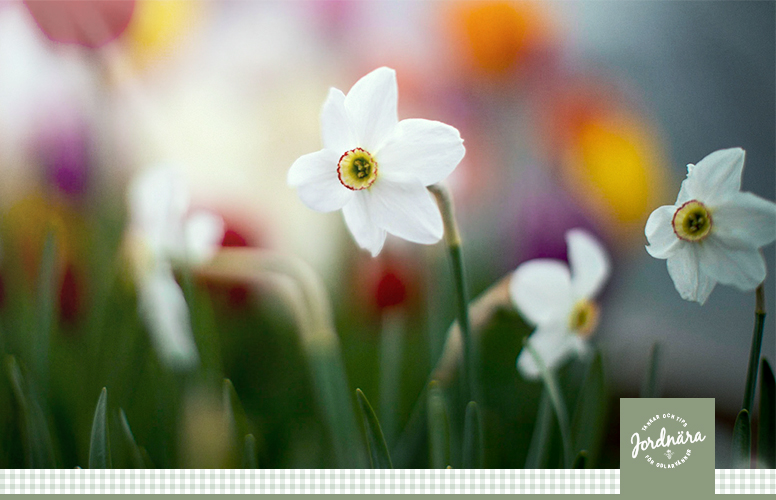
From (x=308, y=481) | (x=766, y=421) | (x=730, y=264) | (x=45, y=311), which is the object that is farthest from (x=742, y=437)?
(x=45, y=311)

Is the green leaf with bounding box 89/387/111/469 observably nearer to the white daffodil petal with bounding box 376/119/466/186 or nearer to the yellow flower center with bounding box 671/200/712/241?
the white daffodil petal with bounding box 376/119/466/186

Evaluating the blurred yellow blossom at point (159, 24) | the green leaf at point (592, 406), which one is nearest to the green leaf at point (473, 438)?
the green leaf at point (592, 406)

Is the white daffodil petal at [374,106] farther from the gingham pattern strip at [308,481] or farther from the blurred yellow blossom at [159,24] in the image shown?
the blurred yellow blossom at [159,24]

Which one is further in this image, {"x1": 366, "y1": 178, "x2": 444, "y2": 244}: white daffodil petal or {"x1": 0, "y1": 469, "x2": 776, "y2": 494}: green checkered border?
{"x1": 0, "y1": 469, "x2": 776, "y2": 494}: green checkered border

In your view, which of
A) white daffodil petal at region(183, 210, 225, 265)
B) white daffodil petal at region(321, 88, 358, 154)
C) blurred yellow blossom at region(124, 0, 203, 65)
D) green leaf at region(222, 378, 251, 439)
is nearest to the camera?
white daffodil petal at region(321, 88, 358, 154)


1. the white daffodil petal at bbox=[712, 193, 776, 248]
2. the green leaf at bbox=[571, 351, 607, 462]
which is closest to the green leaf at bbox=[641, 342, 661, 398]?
the green leaf at bbox=[571, 351, 607, 462]

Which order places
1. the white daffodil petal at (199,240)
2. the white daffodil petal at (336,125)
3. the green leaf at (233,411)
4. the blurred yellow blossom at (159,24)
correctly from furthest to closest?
the blurred yellow blossom at (159,24) → the white daffodil petal at (199,240) → the green leaf at (233,411) → the white daffodil petal at (336,125)

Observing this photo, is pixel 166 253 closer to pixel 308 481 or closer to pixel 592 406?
pixel 308 481
